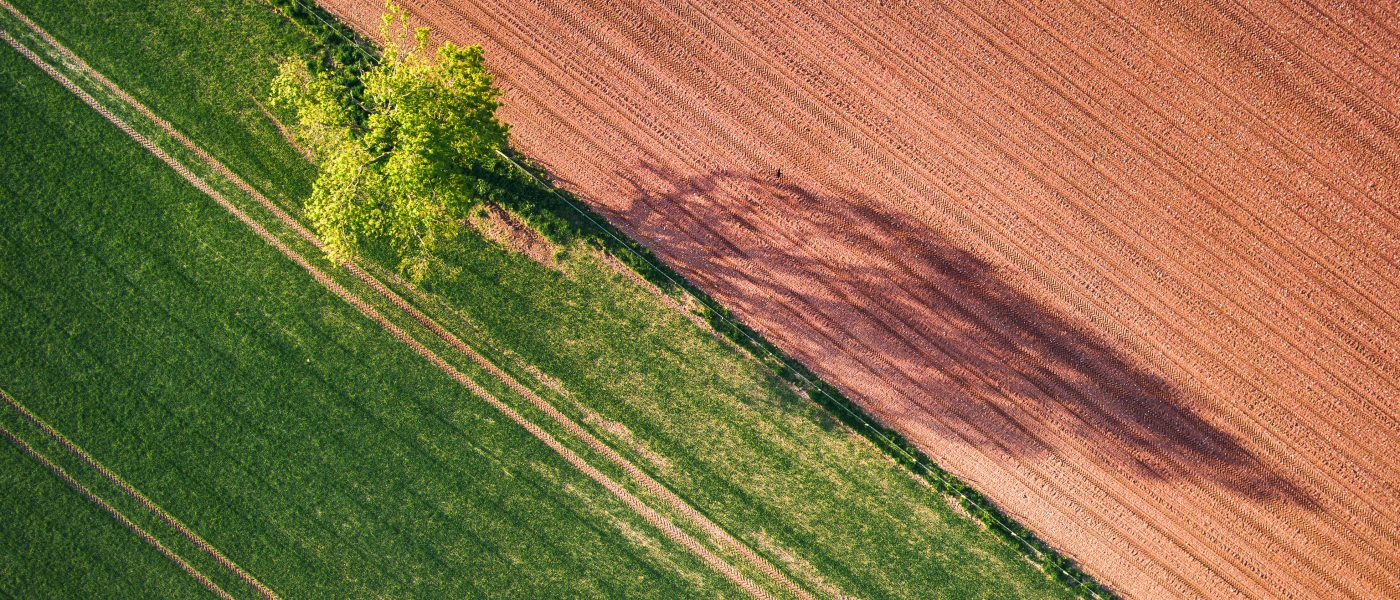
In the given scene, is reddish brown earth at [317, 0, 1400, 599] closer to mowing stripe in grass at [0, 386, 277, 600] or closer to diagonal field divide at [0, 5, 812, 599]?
diagonal field divide at [0, 5, 812, 599]

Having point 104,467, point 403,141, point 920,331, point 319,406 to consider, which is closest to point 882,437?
point 920,331

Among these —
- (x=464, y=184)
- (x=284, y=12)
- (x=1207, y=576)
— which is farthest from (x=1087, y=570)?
(x=284, y=12)

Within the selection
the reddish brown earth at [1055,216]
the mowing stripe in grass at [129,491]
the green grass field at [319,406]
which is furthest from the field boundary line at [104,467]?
the reddish brown earth at [1055,216]

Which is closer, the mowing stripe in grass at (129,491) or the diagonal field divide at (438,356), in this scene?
the diagonal field divide at (438,356)

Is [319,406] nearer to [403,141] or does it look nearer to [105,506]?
[105,506]

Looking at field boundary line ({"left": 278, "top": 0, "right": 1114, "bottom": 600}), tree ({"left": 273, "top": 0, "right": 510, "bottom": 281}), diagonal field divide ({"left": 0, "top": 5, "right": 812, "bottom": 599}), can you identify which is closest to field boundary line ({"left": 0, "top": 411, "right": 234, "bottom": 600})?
diagonal field divide ({"left": 0, "top": 5, "right": 812, "bottom": 599})

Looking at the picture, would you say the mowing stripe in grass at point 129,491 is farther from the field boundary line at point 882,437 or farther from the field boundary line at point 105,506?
the field boundary line at point 882,437
